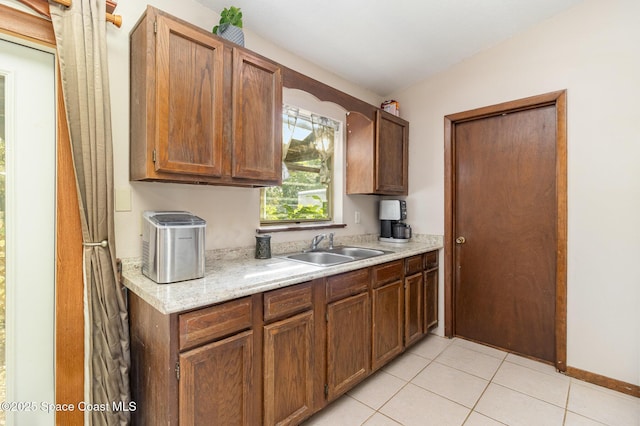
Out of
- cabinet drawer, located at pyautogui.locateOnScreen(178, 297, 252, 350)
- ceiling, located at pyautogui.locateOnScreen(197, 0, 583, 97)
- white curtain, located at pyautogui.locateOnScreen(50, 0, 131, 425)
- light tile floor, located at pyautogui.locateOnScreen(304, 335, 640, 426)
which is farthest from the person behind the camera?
ceiling, located at pyautogui.locateOnScreen(197, 0, 583, 97)

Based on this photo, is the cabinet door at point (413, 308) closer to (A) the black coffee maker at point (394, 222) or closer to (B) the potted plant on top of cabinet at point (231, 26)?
(A) the black coffee maker at point (394, 222)

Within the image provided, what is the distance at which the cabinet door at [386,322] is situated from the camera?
7.05ft

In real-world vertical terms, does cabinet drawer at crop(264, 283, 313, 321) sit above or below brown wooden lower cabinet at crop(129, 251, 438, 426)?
above

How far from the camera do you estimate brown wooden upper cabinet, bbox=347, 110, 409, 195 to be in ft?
9.09

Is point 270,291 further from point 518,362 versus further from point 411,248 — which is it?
point 518,362

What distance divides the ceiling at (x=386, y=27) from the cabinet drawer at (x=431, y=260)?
178cm

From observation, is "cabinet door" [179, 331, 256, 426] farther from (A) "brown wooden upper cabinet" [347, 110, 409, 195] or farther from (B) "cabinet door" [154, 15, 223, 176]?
(A) "brown wooden upper cabinet" [347, 110, 409, 195]

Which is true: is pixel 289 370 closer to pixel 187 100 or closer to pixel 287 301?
pixel 287 301

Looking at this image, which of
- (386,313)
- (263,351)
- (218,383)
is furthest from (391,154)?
(218,383)

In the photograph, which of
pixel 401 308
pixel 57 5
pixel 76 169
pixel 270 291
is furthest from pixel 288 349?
pixel 57 5

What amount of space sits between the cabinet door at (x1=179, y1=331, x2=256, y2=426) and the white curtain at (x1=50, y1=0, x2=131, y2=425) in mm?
440

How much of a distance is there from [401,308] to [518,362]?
1.11m

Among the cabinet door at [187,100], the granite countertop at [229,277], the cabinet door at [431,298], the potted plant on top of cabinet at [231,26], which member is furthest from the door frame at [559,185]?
the cabinet door at [187,100]

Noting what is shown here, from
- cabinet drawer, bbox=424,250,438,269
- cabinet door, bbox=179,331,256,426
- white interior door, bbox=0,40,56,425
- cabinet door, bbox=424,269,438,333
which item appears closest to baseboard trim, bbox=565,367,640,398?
cabinet door, bbox=424,269,438,333
